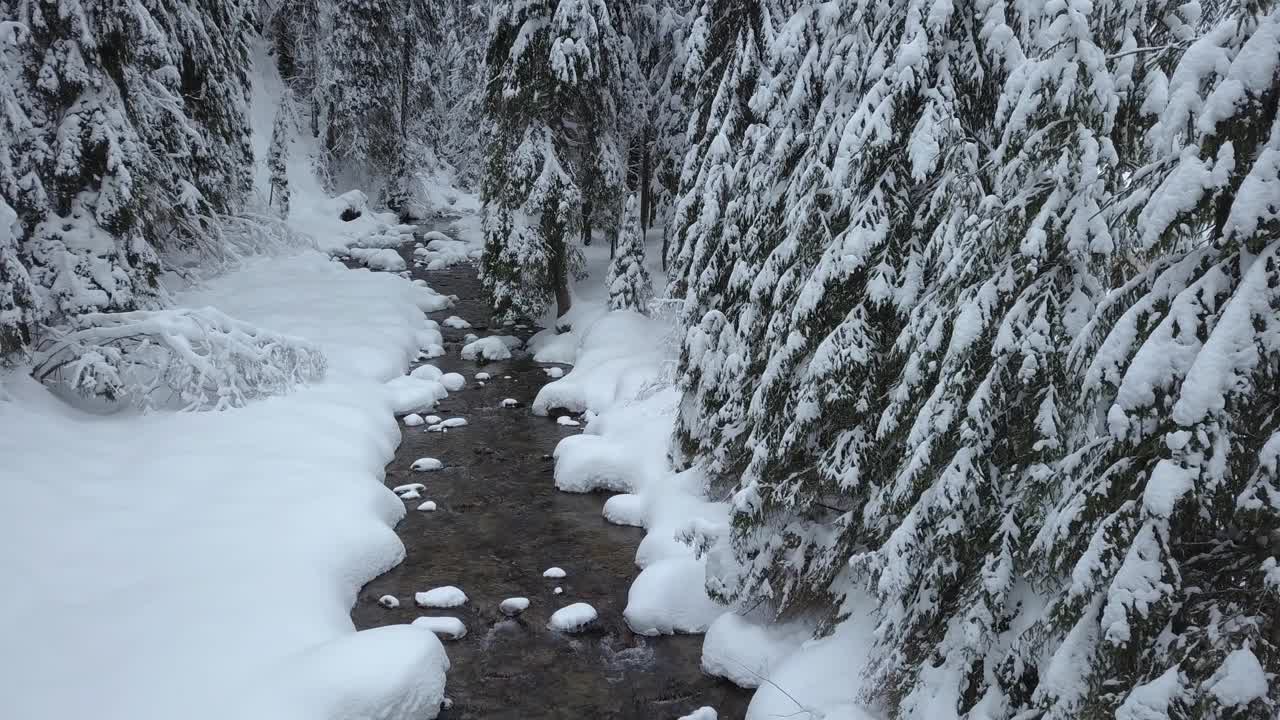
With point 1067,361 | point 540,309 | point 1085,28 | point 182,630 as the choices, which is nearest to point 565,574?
point 182,630

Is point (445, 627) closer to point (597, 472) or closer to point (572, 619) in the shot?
point (572, 619)

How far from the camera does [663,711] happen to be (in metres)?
7.86

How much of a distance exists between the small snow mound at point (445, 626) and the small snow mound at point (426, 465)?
438 cm

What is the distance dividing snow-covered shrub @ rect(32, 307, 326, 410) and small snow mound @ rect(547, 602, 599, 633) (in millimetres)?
6097

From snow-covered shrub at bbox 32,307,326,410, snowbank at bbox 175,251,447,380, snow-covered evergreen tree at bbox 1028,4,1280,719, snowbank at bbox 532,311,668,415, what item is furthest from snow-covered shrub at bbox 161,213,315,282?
snow-covered evergreen tree at bbox 1028,4,1280,719

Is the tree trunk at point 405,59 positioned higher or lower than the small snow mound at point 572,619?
higher

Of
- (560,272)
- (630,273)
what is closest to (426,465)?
(630,273)

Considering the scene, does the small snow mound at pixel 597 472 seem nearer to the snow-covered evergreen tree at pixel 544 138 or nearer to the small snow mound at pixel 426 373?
the small snow mound at pixel 426 373

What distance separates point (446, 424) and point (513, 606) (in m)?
6.14

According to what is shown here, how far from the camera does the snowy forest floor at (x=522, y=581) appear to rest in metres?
8.11

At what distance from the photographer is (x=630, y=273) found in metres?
18.5

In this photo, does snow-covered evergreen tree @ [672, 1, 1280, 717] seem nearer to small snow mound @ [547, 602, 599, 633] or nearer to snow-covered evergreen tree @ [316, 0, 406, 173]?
small snow mound @ [547, 602, 599, 633]

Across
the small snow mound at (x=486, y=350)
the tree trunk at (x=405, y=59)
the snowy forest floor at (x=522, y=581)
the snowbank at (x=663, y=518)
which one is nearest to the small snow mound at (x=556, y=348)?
the snowbank at (x=663, y=518)

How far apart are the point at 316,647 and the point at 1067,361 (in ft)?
22.8
